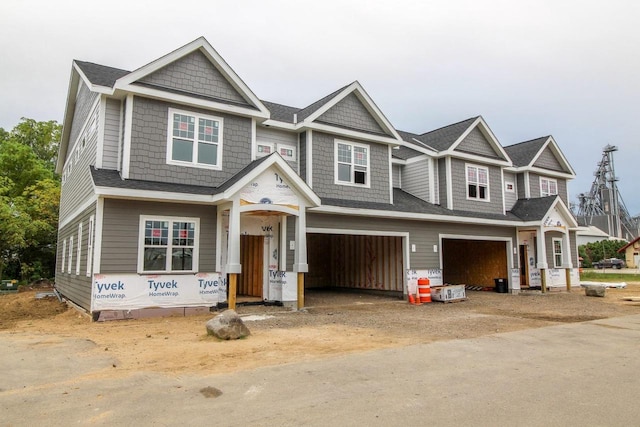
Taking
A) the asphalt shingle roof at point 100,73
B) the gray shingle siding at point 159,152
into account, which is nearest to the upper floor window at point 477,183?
the gray shingle siding at point 159,152

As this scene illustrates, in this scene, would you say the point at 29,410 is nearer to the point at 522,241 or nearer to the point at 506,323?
the point at 506,323

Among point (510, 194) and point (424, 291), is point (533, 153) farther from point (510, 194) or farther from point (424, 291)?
point (424, 291)

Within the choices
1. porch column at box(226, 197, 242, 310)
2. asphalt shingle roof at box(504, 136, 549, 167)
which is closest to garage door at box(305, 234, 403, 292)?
porch column at box(226, 197, 242, 310)

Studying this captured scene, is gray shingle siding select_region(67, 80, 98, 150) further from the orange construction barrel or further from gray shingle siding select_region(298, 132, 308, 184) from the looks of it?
the orange construction barrel

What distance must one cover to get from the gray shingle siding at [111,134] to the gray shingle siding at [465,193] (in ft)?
44.4

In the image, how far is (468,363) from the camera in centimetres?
684

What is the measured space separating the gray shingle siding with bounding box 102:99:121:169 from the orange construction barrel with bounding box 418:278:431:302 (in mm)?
11194

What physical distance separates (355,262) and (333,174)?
626 centimetres

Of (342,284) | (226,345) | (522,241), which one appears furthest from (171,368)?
(522,241)

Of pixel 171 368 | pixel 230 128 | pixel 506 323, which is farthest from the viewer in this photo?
pixel 230 128

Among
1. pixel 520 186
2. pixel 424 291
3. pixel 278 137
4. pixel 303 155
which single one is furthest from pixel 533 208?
pixel 278 137

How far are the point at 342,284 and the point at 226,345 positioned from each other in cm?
1434

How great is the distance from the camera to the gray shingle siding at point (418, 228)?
15438 mm

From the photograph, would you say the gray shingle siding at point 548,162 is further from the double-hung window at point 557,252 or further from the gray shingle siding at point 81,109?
the gray shingle siding at point 81,109
